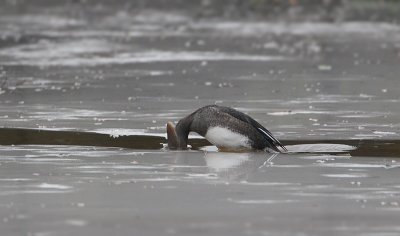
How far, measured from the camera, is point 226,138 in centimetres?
1238

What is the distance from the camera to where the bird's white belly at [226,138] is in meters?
12.4

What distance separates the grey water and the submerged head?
0.16 metres

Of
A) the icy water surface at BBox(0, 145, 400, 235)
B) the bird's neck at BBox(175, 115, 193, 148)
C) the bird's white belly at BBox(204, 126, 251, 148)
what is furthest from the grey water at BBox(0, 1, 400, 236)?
the bird's neck at BBox(175, 115, 193, 148)

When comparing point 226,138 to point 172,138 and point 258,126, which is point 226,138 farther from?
point 172,138

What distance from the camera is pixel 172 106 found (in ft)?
54.6

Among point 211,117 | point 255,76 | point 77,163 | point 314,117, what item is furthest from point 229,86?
point 77,163

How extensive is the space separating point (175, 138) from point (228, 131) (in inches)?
23.9

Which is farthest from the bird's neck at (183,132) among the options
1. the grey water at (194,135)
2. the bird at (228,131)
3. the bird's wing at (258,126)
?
the bird's wing at (258,126)

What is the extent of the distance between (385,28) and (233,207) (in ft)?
83.9

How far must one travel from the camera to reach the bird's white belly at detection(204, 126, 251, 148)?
12359mm

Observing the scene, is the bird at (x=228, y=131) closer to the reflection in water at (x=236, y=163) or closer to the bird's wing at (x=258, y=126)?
the bird's wing at (x=258, y=126)

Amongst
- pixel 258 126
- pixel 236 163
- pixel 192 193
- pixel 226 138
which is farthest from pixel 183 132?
pixel 192 193

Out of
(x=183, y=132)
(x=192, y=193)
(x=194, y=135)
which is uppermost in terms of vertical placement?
(x=183, y=132)

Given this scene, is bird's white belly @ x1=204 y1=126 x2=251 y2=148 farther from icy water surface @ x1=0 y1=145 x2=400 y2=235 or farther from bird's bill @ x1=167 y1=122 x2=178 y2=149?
bird's bill @ x1=167 y1=122 x2=178 y2=149
